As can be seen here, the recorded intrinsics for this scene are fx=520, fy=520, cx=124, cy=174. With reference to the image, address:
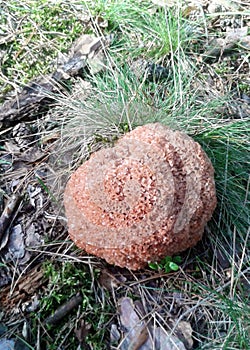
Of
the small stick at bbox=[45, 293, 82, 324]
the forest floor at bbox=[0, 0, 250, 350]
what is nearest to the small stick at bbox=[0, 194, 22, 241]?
the forest floor at bbox=[0, 0, 250, 350]

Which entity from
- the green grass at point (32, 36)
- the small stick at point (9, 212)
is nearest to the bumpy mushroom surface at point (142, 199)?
the small stick at point (9, 212)

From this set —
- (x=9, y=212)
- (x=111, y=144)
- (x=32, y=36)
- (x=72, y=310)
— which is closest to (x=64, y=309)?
(x=72, y=310)

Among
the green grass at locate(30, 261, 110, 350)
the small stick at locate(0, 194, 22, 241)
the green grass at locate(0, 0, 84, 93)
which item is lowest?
the green grass at locate(30, 261, 110, 350)

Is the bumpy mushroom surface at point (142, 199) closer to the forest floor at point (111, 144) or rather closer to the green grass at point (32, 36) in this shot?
the forest floor at point (111, 144)

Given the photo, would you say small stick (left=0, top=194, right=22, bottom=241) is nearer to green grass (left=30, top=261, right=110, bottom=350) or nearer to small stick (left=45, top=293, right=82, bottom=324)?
green grass (left=30, top=261, right=110, bottom=350)

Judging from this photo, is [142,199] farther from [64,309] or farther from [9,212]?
[9,212]

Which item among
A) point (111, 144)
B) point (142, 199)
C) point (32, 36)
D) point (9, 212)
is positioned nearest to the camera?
point (142, 199)
